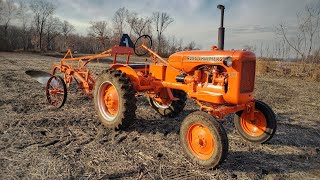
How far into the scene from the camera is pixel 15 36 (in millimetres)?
60750

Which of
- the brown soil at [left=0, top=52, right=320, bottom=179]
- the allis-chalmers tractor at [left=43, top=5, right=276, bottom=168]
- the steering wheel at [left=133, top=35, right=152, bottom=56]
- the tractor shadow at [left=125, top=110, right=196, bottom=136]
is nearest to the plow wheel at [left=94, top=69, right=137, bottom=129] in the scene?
the allis-chalmers tractor at [left=43, top=5, right=276, bottom=168]

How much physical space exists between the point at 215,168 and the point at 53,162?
7.29 feet

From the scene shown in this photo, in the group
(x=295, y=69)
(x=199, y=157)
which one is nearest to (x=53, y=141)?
(x=199, y=157)

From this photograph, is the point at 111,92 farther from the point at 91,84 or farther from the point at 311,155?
the point at 311,155

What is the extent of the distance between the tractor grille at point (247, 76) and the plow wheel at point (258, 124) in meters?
0.62

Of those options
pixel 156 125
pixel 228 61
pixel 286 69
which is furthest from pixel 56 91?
pixel 286 69

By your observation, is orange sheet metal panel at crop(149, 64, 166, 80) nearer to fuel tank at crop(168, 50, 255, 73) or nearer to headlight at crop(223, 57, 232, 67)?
fuel tank at crop(168, 50, 255, 73)

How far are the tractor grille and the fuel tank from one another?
11cm

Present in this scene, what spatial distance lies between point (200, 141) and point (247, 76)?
49.3 inches

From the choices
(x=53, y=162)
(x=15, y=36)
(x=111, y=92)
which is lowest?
(x=53, y=162)

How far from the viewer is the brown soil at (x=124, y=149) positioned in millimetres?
3635

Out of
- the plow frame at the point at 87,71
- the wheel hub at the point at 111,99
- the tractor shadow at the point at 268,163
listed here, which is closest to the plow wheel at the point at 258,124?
the tractor shadow at the point at 268,163

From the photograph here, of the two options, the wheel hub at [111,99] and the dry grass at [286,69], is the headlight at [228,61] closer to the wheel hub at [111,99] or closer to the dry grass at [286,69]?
the wheel hub at [111,99]

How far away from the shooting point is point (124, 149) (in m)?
4.37
